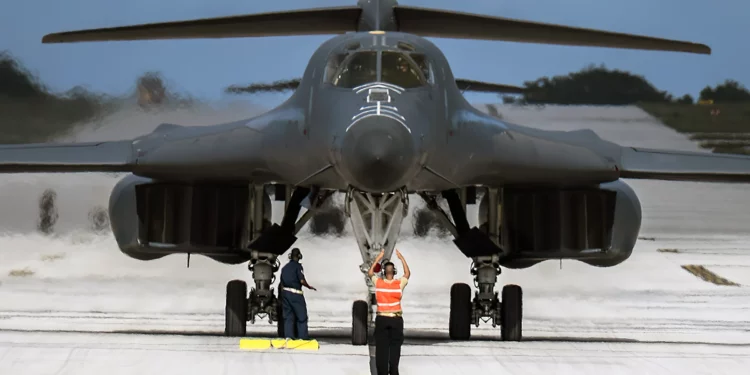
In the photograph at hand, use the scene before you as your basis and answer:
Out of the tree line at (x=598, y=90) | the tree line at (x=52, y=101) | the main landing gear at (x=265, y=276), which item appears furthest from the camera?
the tree line at (x=598, y=90)

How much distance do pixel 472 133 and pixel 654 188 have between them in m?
15.9

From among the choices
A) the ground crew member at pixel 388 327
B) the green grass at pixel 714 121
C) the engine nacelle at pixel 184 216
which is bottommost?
the ground crew member at pixel 388 327

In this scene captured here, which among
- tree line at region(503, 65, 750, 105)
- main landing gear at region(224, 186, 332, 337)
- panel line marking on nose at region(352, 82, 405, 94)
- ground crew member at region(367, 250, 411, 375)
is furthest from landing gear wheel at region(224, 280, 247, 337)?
tree line at region(503, 65, 750, 105)

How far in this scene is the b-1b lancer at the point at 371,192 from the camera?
13.9m

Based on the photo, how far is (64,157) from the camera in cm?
1647

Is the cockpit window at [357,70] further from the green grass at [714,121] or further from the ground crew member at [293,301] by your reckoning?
the green grass at [714,121]

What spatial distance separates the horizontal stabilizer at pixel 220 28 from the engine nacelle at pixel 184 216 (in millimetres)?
1777

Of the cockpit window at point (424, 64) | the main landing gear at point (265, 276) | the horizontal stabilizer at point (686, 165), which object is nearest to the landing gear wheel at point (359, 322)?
the main landing gear at point (265, 276)

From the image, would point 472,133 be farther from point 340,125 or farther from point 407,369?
point 407,369

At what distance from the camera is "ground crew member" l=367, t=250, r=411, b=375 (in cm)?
1130

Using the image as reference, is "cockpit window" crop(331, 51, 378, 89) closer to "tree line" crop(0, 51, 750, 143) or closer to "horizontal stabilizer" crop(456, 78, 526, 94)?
"horizontal stabilizer" crop(456, 78, 526, 94)

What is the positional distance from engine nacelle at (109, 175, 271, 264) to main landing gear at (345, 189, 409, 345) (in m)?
2.94

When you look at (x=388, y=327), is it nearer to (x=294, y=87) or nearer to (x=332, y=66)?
(x=332, y=66)

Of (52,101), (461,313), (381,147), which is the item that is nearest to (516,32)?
(461,313)
